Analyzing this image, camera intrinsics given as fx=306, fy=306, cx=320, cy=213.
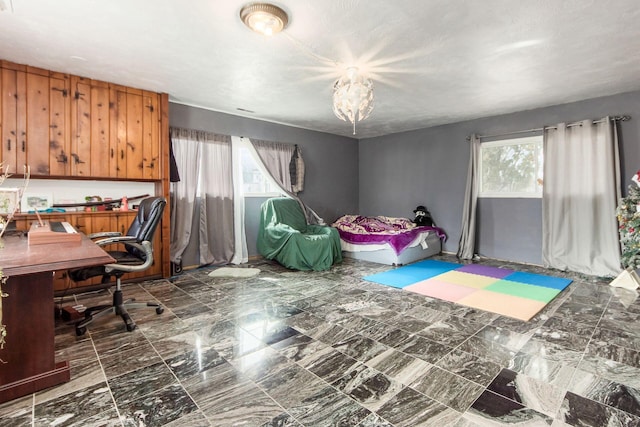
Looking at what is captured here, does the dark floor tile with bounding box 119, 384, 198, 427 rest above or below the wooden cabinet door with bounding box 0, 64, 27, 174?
below

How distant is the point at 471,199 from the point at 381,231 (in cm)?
160

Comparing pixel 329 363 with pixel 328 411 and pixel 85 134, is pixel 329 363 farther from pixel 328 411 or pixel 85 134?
pixel 85 134

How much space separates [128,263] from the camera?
2561mm

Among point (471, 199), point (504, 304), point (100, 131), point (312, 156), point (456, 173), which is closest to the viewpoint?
point (504, 304)

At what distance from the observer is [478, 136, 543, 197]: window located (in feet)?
15.3

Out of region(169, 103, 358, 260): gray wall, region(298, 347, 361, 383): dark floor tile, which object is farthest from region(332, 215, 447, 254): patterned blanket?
region(298, 347, 361, 383): dark floor tile

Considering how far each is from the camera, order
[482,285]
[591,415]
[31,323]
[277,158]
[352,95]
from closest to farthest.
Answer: [591,415] → [31,323] → [352,95] → [482,285] → [277,158]

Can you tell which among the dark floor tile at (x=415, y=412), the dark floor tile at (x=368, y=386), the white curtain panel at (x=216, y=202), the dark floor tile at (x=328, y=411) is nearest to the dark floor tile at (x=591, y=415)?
the dark floor tile at (x=415, y=412)

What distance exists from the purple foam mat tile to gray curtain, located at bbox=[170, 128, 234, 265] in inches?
139

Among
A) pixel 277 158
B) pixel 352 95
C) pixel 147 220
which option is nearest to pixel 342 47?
pixel 352 95

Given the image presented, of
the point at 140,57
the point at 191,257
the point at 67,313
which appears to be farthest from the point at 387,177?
the point at 67,313

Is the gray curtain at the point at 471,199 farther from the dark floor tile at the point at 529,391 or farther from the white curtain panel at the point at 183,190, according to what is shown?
the white curtain panel at the point at 183,190

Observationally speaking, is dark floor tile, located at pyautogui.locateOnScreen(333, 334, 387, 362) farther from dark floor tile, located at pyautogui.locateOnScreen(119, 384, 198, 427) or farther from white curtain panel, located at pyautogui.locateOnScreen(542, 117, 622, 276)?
white curtain panel, located at pyautogui.locateOnScreen(542, 117, 622, 276)

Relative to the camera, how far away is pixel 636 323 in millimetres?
2543
